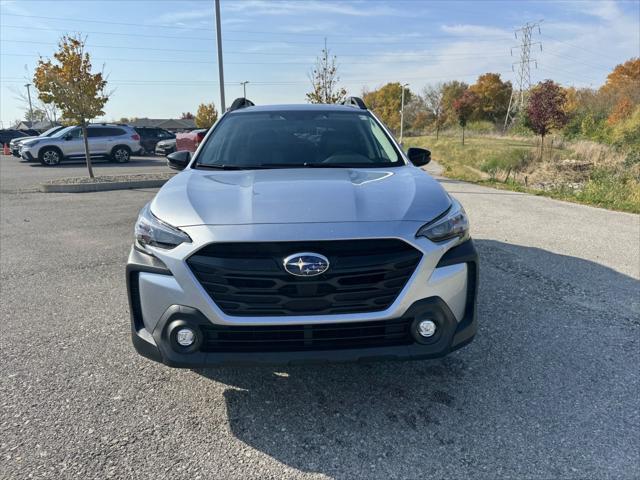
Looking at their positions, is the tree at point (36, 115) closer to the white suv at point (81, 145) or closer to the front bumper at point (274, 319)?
the white suv at point (81, 145)

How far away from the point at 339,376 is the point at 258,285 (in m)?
1.09

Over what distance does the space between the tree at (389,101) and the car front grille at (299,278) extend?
72.1 m

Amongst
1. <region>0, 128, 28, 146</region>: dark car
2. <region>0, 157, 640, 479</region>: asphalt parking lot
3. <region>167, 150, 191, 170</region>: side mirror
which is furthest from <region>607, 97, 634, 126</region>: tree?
<region>0, 128, 28, 146</region>: dark car

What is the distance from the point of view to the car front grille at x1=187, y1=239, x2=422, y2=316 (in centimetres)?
237

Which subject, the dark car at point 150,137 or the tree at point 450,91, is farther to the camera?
the tree at point 450,91

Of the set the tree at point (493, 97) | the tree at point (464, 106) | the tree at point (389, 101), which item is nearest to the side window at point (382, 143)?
the tree at point (464, 106)

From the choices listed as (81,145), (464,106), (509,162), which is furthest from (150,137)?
(464,106)

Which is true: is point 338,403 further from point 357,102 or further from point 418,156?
point 357,102

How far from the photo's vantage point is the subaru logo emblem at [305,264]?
2343mm

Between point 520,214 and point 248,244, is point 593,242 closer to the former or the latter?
point 520,214

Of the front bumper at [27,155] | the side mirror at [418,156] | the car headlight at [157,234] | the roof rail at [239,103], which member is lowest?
the front bumper at [27,155]

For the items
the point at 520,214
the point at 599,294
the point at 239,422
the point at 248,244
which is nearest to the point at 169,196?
the point at 248,244

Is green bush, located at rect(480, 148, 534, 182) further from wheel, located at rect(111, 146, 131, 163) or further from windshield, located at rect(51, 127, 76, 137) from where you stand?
windshield, located at rect(51, 127, 76, 137)

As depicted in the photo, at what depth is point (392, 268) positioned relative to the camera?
241 cm
